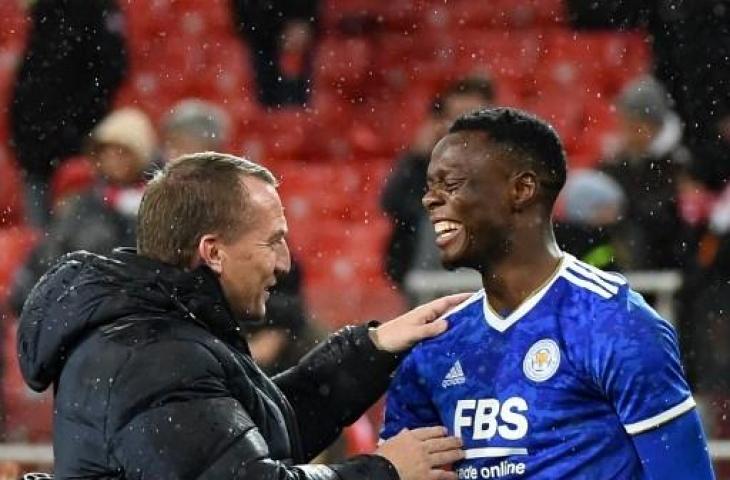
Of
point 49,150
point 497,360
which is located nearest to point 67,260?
point 497,360

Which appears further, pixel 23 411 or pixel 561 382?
pixel 23 411

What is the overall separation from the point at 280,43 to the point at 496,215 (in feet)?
18.7

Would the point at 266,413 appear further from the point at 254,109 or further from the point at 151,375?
the point at 254,109

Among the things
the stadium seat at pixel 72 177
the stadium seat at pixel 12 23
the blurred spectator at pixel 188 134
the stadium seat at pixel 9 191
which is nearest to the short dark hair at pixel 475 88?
the blurred spectator at pixel 188 134

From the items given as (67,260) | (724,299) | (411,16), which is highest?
(411,16)

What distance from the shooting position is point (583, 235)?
6137mm

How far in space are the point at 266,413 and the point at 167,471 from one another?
37 cm

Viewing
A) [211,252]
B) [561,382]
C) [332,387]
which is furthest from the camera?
[332,387]

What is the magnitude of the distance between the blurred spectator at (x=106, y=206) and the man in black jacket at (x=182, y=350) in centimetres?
291

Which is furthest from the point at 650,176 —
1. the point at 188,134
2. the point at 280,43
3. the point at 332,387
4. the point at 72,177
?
the point at 280,43

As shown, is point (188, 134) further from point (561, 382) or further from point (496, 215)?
point (561, 382)

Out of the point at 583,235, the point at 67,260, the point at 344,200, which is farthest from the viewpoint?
the point at 344,200

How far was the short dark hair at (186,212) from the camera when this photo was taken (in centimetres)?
354

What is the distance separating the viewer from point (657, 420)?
3.31 m
